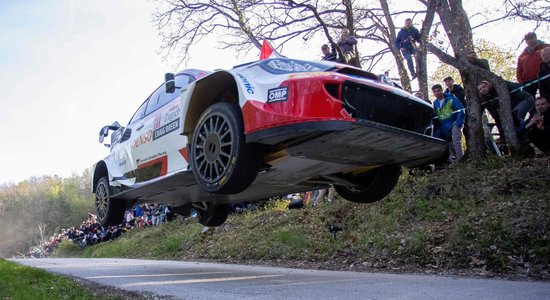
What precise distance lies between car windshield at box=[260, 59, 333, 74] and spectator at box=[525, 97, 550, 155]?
462 centimetres

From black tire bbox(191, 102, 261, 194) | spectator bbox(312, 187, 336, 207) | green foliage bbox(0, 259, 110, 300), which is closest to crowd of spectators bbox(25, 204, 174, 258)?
spectator bbox(312, 187, 336, 207)

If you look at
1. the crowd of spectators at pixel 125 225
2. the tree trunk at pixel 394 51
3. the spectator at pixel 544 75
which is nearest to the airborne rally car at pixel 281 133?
the spectator at pixel 544 75

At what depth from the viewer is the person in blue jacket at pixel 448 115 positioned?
8.24 metres

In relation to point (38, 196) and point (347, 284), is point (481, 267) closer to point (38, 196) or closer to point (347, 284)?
point (347, 284)

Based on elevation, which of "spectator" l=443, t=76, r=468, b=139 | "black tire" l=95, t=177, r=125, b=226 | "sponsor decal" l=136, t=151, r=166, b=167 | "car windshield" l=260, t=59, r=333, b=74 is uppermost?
"spectator" l=443, t=76, r=468, b=139

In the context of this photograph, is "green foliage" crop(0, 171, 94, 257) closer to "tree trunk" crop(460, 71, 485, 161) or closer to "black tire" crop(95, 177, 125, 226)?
"black tire" crop(95, 177, 125, 226)

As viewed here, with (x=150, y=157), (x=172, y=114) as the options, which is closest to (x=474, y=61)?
(x=172, y=114)

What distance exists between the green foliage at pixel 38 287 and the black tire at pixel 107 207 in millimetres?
1138

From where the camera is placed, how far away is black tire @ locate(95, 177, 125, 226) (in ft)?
24.2

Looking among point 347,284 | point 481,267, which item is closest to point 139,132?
point 347,284

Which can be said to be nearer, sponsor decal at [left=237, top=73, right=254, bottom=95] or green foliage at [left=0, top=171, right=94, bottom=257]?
sponsor decal at [left=237, top=73, right=254, bottom=95]

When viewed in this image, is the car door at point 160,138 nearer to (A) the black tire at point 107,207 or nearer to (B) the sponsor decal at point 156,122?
(B) the sponsor decal at point 156,122

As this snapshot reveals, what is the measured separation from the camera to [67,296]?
4586 mm

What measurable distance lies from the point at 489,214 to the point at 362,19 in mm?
9940
